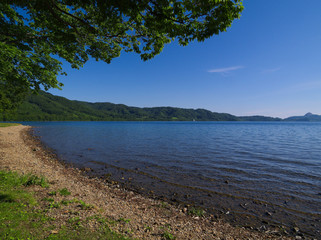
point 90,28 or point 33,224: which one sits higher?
point 90,28

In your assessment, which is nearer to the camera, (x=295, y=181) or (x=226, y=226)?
A: (x=226, y=226)

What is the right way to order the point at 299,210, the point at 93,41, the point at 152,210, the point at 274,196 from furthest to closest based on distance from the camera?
1. the point at 274,196
2. the point at 299,210
3. the point at 152,210
4. the point at 93,41

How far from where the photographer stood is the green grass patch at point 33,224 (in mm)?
5918

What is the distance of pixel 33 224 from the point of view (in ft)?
21.3

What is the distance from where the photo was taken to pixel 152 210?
1112 centimetres

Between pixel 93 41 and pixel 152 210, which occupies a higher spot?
pixel 93 41

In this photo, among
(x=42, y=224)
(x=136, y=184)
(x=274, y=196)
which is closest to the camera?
(x=42, y=224)

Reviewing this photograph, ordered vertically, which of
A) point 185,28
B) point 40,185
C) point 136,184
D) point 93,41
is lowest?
point 136,184

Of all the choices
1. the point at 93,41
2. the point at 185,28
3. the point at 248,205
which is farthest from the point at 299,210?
the point at 93,41

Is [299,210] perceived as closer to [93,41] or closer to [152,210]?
[152,210]

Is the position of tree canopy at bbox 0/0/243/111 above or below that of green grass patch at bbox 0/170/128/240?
above

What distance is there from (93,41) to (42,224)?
359 inches

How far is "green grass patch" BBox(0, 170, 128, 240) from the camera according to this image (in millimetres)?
5918

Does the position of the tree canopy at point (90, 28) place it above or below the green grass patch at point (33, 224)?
above
